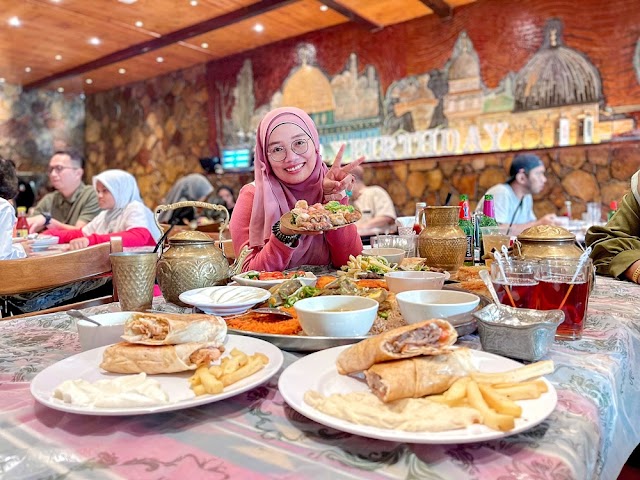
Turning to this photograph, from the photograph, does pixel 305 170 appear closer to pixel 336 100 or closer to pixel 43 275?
pixel 43 275

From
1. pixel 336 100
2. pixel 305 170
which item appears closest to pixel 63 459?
pixel 305 170

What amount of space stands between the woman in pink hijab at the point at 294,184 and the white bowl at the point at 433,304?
100 centimetres

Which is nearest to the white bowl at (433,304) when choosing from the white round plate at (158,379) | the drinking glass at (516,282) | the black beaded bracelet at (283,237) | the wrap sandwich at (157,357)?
the drinking glass at (516,282)

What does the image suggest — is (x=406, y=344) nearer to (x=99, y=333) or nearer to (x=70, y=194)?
(x=99, y=333)

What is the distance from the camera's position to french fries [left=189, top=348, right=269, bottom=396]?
70 centimetres

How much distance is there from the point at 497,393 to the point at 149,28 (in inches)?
298

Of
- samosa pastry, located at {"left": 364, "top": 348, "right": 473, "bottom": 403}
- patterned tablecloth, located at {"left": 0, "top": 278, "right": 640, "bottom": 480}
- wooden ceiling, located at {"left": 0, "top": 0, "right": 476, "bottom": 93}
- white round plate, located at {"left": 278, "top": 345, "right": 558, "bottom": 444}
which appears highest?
wooden ceiling, located at {"left": 0, "top": 0, "right": 476, "bottom": 93}

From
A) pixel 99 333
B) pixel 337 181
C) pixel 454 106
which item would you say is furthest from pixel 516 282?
pixel 454 106

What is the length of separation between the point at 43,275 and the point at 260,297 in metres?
0.85

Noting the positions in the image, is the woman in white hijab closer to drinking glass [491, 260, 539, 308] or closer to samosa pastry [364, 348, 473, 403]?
drinking glass [491, 260, 539, 308]

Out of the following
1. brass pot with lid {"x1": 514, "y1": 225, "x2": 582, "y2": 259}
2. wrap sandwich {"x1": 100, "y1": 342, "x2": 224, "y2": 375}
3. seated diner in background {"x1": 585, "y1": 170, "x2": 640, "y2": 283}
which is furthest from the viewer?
seated diner in background {"x1": 585, "y1": 170, "x2": 640, "y2": 283}

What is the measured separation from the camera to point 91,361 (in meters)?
0.87

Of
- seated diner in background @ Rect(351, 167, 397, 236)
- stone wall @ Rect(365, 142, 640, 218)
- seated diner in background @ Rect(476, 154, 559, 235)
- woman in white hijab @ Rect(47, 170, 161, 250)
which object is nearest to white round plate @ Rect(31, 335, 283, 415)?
woman in white hijab @ Rect(47, 170, 161, 250)

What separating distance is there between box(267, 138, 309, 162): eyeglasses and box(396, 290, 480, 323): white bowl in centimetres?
119
